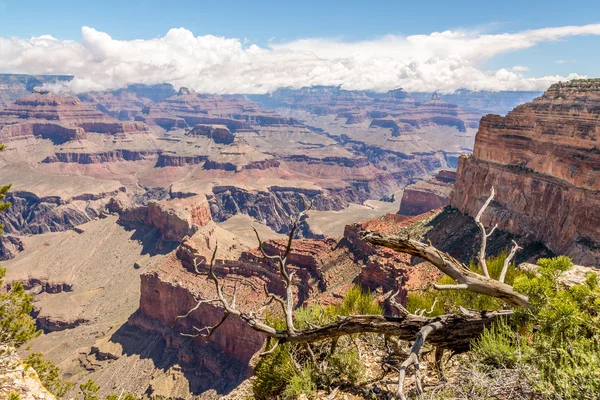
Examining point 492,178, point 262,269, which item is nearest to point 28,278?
point 262,269

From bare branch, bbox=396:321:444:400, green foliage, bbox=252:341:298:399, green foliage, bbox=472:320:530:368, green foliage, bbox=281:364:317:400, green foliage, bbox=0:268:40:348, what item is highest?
bare branch, bbox=396:321:444:400

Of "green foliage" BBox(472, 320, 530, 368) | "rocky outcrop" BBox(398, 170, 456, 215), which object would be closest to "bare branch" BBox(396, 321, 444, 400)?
"green foliage" BBox(472, 320, 530, 368)

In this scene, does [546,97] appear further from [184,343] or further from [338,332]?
[184,343]

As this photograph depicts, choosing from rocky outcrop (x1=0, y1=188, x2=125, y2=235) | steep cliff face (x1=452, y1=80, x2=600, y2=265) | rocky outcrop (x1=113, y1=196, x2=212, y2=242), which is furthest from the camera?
rocky outcrop (x1=0, y1=188, x2=125, y2=235)

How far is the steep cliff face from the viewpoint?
125 ft

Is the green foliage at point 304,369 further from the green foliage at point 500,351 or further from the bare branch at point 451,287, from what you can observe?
the green foliage at point 500,351

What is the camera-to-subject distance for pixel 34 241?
433 feet

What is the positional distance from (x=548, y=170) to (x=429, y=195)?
122 metres

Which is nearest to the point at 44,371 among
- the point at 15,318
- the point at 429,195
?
the point at 15,318

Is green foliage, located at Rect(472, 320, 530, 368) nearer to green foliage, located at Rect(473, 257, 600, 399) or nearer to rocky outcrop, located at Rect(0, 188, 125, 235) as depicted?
green foliage, located at Rect(473, 257, 600, 399)

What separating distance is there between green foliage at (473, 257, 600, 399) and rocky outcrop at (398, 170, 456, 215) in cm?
15914

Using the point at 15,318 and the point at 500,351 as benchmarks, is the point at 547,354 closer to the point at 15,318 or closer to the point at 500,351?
the point at 500,351

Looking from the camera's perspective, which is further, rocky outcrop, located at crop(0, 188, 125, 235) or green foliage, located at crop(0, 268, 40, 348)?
rocky outcrop, located at crop(0, 188, 125, 235)

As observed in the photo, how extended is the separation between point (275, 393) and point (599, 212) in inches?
1572
